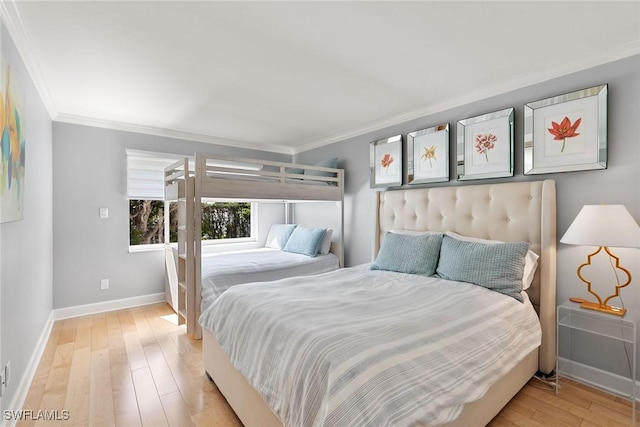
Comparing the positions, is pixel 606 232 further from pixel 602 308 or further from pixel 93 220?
pixel 93 220

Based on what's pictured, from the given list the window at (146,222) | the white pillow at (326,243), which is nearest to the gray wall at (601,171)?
the white pillow at (326,243)

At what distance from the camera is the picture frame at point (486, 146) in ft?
7.93

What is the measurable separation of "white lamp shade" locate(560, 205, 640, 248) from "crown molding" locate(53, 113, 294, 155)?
12.7 feet

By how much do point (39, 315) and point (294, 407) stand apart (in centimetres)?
264

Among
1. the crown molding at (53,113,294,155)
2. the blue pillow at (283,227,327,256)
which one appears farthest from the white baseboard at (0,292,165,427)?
the crown molding at (53,113,294,155)

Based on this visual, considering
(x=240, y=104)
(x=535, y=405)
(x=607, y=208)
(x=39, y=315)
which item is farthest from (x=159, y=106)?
(x=535, y=405)

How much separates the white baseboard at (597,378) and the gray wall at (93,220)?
4259 mm

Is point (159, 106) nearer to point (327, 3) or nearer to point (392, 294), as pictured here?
point (327, 3)

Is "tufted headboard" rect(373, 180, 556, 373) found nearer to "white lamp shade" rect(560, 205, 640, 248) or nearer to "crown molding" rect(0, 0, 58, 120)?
"white lamp shade" rect(560, 205, 640, 248)

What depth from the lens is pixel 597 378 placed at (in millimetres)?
2029

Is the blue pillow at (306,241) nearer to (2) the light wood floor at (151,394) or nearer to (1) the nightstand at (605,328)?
(2) the light wood floor at (151,394)

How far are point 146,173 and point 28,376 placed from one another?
2.41 meters

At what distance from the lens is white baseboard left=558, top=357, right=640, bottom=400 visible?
1.92m

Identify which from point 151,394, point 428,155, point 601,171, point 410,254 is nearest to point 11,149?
point 151,394
